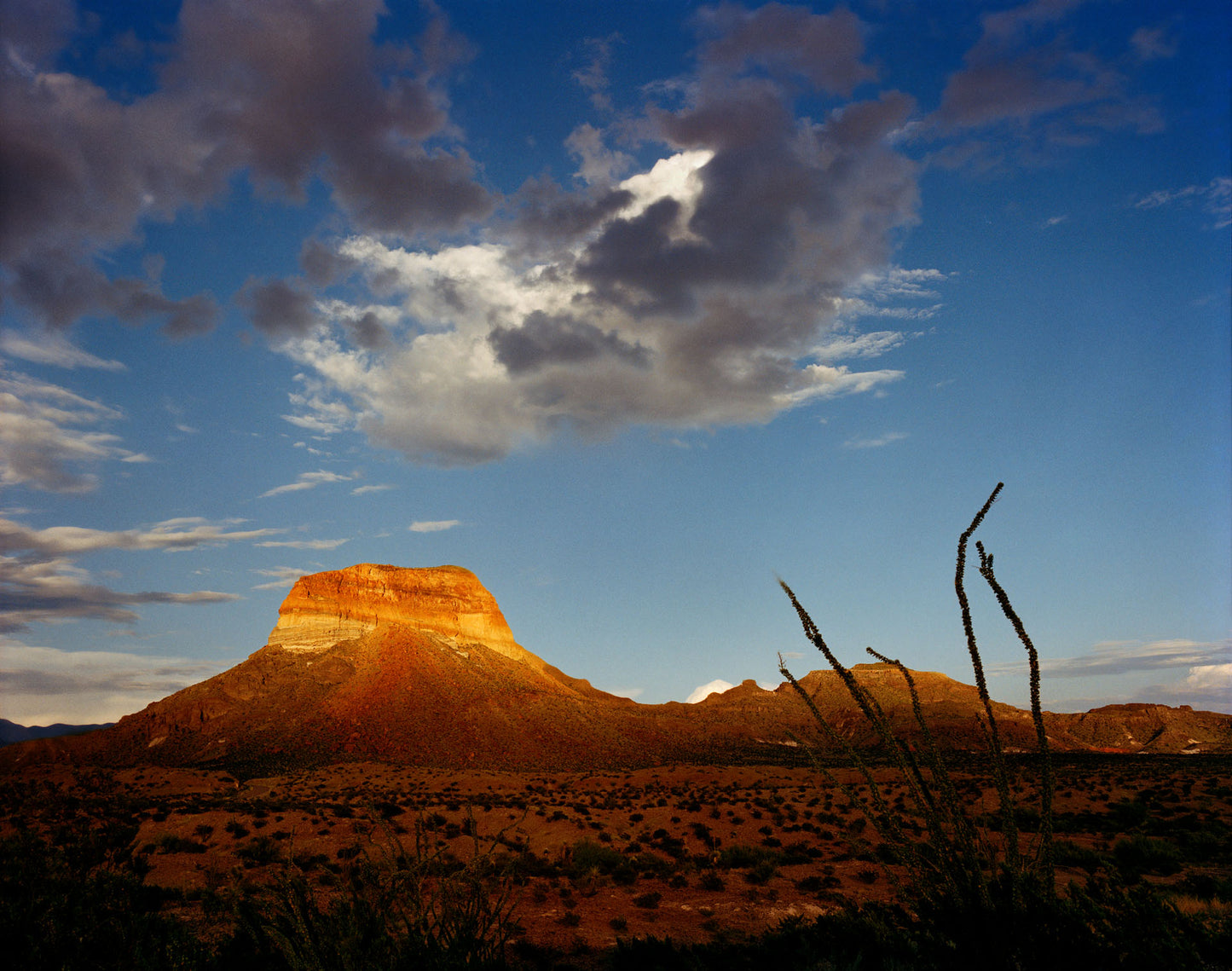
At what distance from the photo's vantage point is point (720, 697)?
395 ft

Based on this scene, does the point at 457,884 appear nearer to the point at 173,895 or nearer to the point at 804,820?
the point at 173,895

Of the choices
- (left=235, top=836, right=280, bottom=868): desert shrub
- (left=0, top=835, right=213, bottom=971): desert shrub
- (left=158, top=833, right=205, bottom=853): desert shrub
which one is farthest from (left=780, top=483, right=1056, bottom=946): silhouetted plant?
(left=158, top=833, right=205, bottom=853): desert shrub

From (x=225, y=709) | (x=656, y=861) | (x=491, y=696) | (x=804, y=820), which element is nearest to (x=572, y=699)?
(x=491, y=696)

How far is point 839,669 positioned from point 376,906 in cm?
448

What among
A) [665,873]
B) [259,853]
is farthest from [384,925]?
[259,853]

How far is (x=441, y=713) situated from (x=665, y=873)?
6347 cm

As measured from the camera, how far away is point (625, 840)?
68.3ft

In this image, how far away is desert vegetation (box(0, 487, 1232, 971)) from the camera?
4.72 meters

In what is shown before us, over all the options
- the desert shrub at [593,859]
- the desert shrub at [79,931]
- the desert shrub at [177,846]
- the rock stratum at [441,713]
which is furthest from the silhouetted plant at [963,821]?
the rock stratum at [441,713]

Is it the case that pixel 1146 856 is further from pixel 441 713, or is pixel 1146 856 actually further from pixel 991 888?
pixel 441 713

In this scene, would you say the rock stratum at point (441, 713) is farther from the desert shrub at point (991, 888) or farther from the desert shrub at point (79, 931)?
the desert shrub at point (79, 931)

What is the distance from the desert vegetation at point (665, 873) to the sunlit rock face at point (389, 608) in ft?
181

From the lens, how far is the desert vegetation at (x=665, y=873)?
15.5 ft

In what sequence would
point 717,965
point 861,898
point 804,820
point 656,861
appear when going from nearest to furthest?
point 717,965, point 861,898, point 656,861, point 804,820
